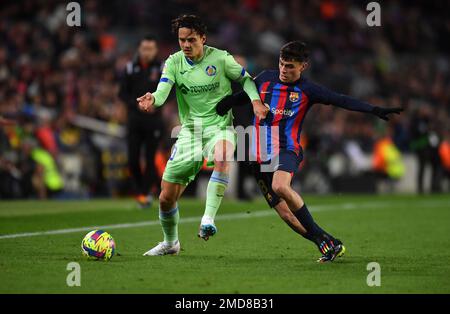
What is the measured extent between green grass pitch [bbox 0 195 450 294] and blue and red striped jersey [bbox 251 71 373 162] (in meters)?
1.03

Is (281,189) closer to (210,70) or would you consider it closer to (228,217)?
(210,70)

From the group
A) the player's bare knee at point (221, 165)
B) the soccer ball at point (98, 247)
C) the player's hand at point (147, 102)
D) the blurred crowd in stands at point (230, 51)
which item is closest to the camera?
the player's hand at point (147, 102)

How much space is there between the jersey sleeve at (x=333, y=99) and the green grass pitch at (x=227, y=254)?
1.36 meters

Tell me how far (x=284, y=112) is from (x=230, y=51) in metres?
15.9

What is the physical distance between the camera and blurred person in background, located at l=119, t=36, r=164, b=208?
13992mm

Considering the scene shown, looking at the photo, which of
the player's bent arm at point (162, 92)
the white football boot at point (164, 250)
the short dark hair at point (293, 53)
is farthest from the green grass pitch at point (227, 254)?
the short dark hair at point (293, 53)

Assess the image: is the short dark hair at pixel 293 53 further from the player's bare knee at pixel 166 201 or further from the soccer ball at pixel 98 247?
→ the soccer ball at pixel 98 247

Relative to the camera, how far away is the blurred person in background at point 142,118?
14.0 metres

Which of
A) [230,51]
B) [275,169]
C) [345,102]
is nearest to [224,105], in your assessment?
[275,169]

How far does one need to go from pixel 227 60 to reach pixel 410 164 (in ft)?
54.4

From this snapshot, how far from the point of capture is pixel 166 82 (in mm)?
8516
